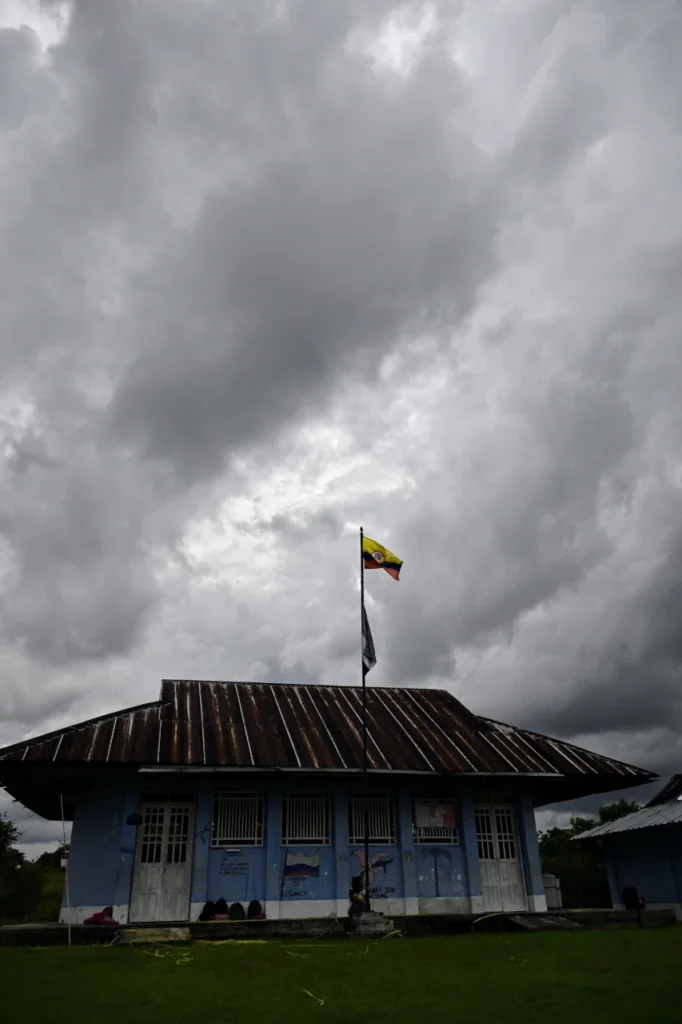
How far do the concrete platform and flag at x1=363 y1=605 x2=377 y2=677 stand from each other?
4.60 meters

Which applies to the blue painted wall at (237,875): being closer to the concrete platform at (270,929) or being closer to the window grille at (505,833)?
the concrete platform at (270,929)

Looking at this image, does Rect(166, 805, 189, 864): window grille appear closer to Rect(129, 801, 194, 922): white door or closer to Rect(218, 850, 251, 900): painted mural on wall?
Rect(129, 801, 194, 922): white door

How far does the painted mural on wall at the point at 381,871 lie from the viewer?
54.6 ft

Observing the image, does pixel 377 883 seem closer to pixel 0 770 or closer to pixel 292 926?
pixel 292 926

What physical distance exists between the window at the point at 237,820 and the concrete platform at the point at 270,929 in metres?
3.45

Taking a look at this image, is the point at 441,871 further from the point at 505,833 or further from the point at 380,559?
the point at 380,559

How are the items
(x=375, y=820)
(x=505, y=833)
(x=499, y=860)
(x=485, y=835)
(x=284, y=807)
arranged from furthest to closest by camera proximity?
(x=505, y=833), (x=485, y=835), (x=499, y=860), (x=375, y=820), (x=284, y=807)

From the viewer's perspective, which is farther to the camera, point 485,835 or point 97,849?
point 485,835

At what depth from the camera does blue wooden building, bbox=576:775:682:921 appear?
860 inches

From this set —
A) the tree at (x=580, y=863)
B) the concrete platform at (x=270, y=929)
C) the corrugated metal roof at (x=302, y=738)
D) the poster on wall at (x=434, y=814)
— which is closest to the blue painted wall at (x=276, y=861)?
the poster on wall at (x=434, y=814)

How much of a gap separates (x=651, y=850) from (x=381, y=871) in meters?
11.3

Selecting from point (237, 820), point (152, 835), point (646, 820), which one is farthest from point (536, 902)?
point (152, 835)

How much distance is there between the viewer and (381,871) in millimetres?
16844

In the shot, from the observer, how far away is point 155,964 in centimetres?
907
